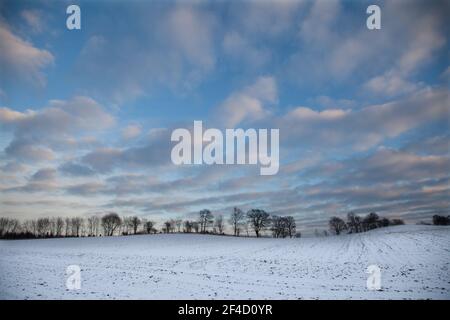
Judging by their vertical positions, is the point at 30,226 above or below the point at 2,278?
below

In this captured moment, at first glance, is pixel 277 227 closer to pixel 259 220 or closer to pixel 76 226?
pixel 259 220

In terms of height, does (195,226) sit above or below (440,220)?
below

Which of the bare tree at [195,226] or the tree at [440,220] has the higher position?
the tree at [440,220]

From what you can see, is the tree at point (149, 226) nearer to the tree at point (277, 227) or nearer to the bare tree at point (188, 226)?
the bare tree at point (188, 226)

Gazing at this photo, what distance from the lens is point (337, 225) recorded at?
164m

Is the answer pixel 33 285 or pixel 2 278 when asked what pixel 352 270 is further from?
pixel 2 278

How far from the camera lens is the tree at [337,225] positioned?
163 meters

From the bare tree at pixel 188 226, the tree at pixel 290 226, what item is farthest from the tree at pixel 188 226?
the tree at pixel 290 226

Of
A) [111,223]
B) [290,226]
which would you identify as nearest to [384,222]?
[290,226]

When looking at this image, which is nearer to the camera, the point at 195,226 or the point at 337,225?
the point at 195,226
